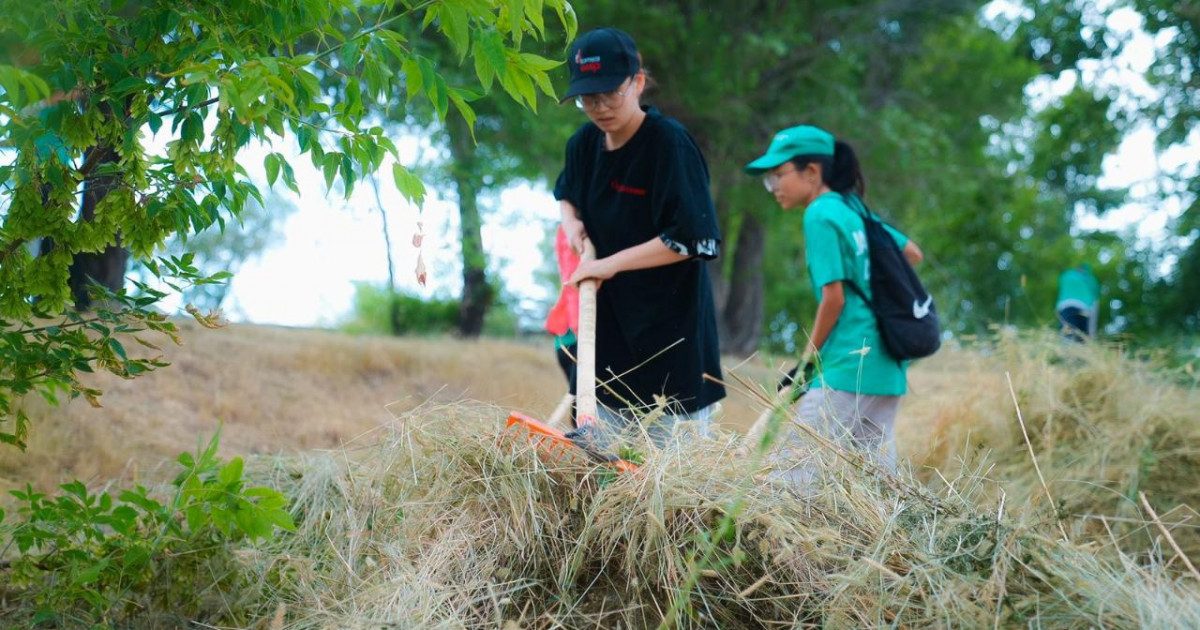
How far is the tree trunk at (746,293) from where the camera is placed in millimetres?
14688

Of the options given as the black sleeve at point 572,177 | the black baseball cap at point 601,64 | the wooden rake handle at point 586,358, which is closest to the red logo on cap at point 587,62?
the black baseball cap at point 601,64

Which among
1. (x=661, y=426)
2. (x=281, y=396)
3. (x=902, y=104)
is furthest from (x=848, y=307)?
(x=902, y=104)

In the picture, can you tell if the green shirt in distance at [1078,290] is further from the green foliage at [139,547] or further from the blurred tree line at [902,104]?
the green foliage at [139,547]

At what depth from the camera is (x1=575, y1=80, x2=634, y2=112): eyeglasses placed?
328 cm

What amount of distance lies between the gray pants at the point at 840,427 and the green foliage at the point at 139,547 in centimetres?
130

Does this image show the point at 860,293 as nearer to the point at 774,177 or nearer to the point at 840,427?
the point at 774,177

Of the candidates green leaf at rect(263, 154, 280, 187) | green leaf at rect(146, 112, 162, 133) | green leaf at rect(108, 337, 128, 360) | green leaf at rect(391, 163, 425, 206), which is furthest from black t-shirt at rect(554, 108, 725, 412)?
green leaf at rect(146, 112, 162, 133)

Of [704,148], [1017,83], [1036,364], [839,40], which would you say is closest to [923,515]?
[1036,364]

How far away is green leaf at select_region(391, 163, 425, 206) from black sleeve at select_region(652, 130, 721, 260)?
1034mm

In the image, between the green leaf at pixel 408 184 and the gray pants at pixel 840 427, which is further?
the gray pants at pixel 840 427

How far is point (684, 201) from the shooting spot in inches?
128

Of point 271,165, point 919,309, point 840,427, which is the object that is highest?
point 271,165

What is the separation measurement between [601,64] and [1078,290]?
900cm

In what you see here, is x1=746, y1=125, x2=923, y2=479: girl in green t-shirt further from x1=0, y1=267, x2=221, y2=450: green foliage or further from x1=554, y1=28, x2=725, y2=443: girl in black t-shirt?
x1=0, y1=267, x2=221, y2=450: green foliage
